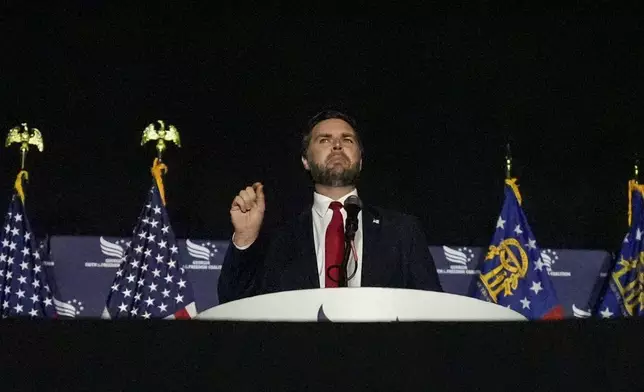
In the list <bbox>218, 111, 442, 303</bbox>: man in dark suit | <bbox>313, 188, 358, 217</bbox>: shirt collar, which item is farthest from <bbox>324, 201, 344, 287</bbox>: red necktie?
<bbox>313, 188, 358, 217</bbox>: shirt collar

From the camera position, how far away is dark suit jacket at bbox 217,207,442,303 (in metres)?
2.25

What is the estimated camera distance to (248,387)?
83cm

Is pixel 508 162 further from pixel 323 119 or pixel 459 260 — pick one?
pixel 323 119

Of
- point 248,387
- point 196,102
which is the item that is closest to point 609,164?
point 196,102

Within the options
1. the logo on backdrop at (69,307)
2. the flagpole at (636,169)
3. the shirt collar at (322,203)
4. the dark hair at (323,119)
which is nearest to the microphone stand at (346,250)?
the shirt collar at (322,203)

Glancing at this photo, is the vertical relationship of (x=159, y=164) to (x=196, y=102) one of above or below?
below

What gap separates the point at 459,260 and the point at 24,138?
212 cm

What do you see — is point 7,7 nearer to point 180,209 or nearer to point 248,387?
point 180,209

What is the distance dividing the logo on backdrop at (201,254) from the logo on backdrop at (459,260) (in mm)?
1100

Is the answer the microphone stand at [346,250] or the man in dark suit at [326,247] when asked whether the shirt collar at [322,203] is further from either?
the microphone stand at [346,250]

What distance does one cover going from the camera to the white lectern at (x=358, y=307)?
1268mm

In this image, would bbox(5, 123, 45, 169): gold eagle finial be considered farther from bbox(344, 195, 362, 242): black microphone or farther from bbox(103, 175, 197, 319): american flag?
bbox(344, 195, 362, 242): black microphone

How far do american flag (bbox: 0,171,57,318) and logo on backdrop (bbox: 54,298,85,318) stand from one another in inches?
4.8

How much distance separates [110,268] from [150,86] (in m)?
0.88
